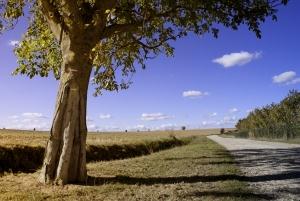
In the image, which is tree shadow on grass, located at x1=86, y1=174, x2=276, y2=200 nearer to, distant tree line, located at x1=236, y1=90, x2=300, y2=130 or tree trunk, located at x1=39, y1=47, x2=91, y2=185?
tree trunk, located at x1=39, y1=47, x2=91, y2=185

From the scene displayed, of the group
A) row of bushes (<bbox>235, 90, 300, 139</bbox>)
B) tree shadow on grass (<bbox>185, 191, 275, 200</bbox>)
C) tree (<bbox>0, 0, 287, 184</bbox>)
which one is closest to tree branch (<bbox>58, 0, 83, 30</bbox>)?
tree (<bbox>0, 0, 287, 184</bbox>)

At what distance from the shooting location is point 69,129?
14.8m

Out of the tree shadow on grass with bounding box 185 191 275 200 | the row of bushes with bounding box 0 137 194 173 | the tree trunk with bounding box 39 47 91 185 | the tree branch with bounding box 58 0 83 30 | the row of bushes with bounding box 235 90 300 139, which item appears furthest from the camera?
the row of bushes with bounding box 235 90 300 139

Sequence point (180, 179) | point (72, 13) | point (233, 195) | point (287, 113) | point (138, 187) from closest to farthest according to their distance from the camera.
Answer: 1. point (233, 195)
2. point (138, 187)
3. point (72, 13)
4. point (180, 179)
5. point (287, 113)

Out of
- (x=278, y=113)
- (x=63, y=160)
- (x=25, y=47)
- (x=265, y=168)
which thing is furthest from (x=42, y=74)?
(x=278, y=113)

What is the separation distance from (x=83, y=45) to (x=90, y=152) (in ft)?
52.1

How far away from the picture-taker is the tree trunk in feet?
48.0

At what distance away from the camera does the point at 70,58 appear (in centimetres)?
1511

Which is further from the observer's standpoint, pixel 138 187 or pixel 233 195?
pixel 138 187

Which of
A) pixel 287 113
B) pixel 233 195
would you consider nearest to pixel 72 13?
pixel 233 195

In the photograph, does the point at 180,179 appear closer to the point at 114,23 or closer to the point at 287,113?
the point at 114,23

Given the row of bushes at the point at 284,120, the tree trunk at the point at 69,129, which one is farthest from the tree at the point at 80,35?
the row of bushes at the point at 284,120

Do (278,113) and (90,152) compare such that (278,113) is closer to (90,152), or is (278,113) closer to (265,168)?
(90,152)

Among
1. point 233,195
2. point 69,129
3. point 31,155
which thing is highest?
→ point 69,129
